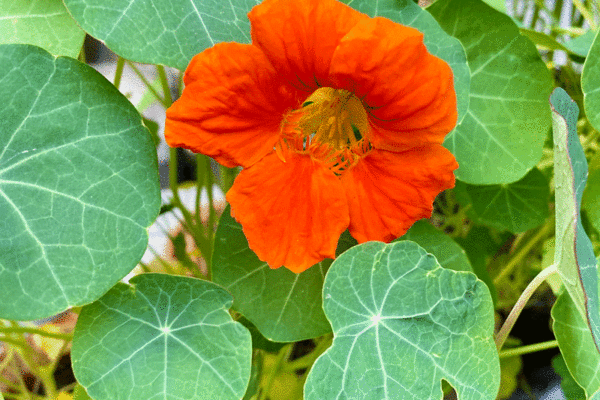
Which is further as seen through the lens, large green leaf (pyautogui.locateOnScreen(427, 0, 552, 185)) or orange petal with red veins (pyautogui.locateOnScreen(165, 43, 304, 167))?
large green leaf (pyautogui.locateOnScreen(427, 0, 552, 185))

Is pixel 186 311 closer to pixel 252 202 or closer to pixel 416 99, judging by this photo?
pixel 252 202

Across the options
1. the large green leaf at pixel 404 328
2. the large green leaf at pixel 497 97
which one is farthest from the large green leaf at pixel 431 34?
the large green leaf at pixel 404 328

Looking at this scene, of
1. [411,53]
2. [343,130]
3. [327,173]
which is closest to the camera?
[411,53]

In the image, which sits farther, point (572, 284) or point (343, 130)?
point (343, 130)

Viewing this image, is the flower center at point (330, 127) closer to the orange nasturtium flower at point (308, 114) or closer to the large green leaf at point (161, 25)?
the orange nasturtium flower at point (308, 114)

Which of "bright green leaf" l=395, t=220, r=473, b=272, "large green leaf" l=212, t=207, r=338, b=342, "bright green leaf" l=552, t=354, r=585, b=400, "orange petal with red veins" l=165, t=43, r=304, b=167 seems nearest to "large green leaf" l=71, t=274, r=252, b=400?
"large green leaf" l=212, t=207, r=338, b=342

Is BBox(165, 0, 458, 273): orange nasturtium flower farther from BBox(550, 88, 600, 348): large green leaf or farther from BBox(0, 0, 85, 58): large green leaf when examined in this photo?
BBox(0, 0, 85, 58): large green leaf

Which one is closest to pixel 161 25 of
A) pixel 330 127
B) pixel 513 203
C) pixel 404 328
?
pixel 330 127

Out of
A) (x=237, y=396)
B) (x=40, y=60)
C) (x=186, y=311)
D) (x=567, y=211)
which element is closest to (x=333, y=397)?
(x=237, y=396)
